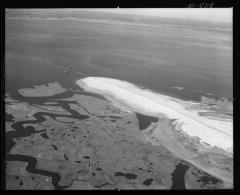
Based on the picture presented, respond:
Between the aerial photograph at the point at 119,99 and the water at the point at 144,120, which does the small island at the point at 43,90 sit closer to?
the aerial photograph at the point at 119,99

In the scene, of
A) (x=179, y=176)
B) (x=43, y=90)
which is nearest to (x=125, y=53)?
(x=43, y=90)

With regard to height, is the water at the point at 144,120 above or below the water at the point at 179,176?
above

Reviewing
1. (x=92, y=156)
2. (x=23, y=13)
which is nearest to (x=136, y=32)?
(x=23, y=13)

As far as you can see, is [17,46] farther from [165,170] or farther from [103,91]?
[165,170]

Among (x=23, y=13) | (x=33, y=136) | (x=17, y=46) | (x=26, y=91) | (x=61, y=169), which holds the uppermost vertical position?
(x=23, y=13)

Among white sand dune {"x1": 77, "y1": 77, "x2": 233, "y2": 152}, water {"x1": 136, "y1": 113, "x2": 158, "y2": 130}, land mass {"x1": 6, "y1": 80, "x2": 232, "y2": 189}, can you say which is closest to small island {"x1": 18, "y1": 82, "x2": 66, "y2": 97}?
land mass {"x1": 6, "y1": 80, "x2": 232, "y2": 189}

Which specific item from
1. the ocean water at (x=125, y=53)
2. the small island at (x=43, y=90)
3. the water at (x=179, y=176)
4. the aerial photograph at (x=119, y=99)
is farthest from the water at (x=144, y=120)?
the small island at (x=43, y=90)
